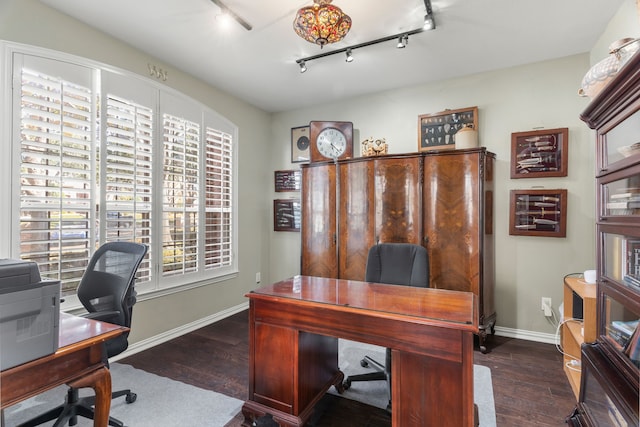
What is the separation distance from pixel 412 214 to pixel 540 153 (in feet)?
4.75

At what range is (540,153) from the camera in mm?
3010

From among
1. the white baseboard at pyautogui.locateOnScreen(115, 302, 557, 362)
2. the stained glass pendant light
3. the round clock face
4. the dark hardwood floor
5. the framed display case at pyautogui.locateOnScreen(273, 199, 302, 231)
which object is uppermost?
the stained glass pendant light

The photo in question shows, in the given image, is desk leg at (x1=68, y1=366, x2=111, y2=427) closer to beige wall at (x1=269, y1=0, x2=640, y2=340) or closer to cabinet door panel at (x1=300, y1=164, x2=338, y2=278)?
cabinet door panel at (x1=300, y1=164, x2=338, y2=278)

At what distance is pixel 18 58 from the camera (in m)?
2.11

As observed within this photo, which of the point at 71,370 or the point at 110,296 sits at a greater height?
the point at 110,296

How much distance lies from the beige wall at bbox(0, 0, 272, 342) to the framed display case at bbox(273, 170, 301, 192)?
7.3 inches

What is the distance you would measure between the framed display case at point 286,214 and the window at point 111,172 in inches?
37.5

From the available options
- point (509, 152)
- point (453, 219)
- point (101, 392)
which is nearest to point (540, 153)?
point (509, 152)

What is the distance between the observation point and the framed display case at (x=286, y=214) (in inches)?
172

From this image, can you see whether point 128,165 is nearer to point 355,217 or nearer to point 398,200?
point 355,217

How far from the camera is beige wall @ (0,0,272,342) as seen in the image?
218cm

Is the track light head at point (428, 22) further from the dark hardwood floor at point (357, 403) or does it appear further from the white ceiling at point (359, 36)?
the dark hardwood floor at point (357, 403)

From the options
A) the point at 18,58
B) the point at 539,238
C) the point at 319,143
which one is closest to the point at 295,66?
the point at 319,143

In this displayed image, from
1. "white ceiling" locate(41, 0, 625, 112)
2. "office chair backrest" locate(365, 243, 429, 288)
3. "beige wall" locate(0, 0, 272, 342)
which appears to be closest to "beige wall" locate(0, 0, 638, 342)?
"beige wall" locate(0, 0, 272, 342)
